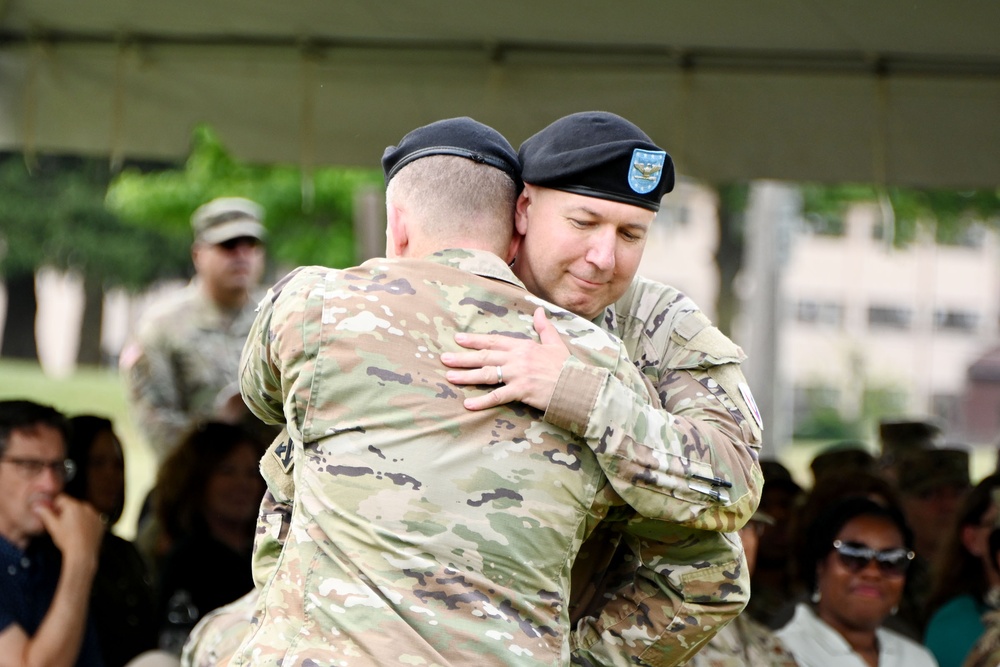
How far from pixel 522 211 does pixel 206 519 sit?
10.3 feet

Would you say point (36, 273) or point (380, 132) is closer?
point (380, 132)

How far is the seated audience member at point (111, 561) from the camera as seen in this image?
4.74 metres

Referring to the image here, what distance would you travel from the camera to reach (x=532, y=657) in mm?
2330

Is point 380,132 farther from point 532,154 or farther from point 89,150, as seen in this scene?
point 532,154

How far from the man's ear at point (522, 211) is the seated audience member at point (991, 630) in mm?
2436

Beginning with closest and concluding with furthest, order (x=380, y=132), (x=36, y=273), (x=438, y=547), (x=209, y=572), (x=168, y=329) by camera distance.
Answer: (x=438, y=547), (x=209, y=572), (x=380, y=132), (x=168, y=329), (x=36, y=273)

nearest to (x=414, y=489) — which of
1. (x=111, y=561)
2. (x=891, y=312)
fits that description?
(x=111, y=561)

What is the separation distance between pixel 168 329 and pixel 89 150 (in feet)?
3.48

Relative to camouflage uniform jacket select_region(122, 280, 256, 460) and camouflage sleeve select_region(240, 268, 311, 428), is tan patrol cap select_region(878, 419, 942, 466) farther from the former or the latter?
camouflage sleeve select_region(240, 268, 311, 428)

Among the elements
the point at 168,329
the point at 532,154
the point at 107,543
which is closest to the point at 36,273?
the point at 168,329

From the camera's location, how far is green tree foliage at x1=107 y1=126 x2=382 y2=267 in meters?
20.8

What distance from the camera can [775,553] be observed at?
5.48 metres

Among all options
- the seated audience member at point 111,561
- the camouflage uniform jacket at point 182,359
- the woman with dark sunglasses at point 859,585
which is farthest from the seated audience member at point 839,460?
the seated audience member at point 111,561

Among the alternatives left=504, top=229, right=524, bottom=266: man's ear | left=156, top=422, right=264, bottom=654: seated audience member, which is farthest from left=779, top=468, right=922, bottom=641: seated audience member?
left=504, top=229, right=524, bottom=266: man's ear
